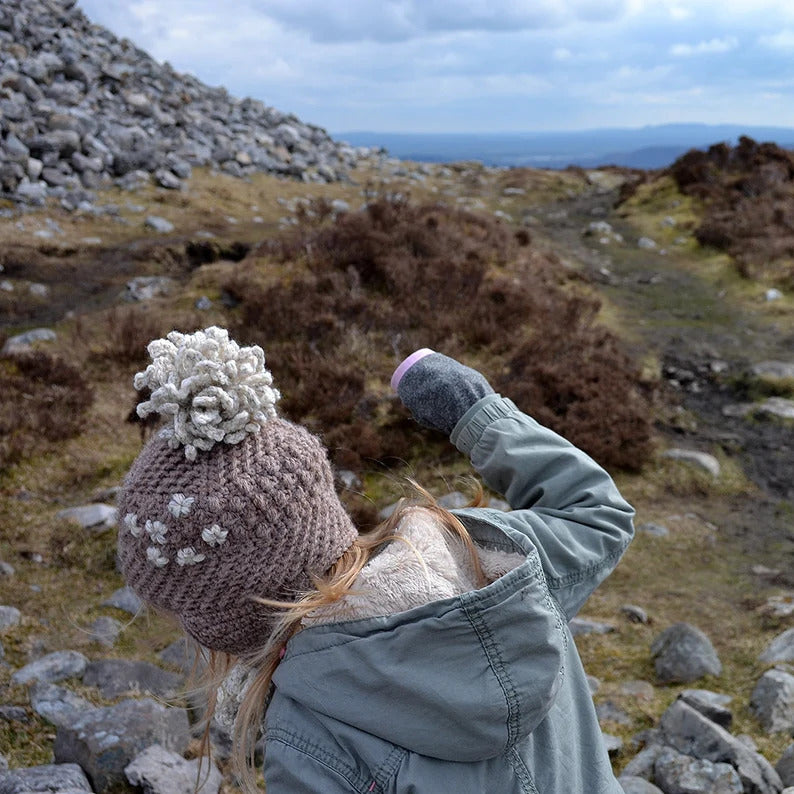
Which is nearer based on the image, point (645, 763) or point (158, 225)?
point (645, 763)

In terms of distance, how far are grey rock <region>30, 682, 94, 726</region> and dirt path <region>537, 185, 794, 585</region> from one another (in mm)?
4457

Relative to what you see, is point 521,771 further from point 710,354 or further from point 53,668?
point 710,354

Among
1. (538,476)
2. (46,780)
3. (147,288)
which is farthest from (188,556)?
(147,288)

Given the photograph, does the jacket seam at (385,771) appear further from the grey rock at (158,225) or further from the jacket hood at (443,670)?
the grey rock at (158,225)

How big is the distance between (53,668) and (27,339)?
214 inches

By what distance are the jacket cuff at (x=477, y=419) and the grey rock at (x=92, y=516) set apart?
394 centimetres

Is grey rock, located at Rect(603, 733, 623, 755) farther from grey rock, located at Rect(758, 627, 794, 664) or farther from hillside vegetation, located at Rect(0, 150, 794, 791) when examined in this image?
grey rock, located at Rect(758, 627, 794, 664)

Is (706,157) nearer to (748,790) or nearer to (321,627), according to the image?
(748,790)

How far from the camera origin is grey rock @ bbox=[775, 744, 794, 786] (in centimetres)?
313

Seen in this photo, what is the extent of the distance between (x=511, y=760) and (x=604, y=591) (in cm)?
347

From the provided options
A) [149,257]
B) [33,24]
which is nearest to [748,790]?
[149,257]

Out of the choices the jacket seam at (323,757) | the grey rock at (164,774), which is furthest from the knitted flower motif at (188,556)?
the grey rock at (164,774)

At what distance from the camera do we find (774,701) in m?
3.57

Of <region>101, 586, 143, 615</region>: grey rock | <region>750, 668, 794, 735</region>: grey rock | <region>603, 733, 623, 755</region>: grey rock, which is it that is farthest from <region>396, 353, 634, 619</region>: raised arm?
<region>101, 586, 143, 615</region>: grey rock
